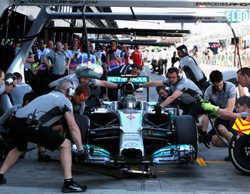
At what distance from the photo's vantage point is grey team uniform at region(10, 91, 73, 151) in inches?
268

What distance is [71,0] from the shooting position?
10367 mm

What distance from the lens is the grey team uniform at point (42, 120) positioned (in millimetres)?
6801

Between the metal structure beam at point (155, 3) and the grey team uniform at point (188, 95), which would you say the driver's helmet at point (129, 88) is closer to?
the grey team uniform at point (188, 95)

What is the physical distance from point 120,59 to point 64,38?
20.6 ft

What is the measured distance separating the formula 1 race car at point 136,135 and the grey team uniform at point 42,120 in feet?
2.35

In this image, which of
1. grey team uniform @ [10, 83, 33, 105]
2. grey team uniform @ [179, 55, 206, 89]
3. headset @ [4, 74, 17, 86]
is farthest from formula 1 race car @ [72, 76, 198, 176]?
grey team uniform @ [179, 55, 206, 89]

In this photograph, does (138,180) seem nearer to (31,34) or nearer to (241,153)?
(241,153)

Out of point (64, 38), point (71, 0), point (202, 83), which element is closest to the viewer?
point (71, 0)

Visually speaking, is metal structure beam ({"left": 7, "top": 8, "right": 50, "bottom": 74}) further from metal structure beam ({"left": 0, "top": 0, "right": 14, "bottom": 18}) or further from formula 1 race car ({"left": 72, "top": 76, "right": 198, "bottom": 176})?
formula 1 race car ({"left": 72, "top": 76, "right": 198, "bottom": 176})

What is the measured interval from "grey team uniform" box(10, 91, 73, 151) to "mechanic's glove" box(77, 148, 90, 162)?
380 mm

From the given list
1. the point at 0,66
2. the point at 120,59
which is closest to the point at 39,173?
the point at 0,66

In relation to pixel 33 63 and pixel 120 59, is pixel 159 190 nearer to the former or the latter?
pixel 33 63

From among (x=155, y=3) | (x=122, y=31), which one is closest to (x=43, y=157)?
(x=155, y=3)

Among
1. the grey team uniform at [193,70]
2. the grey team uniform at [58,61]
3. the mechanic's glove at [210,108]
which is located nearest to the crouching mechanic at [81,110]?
the mechanic's glove at [210,108]
